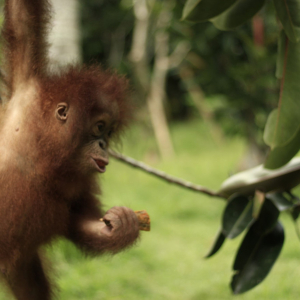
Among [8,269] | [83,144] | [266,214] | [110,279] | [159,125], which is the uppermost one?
[83,144]

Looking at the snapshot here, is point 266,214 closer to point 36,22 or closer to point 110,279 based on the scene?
point 36,22

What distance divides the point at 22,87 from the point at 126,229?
28.4 inches

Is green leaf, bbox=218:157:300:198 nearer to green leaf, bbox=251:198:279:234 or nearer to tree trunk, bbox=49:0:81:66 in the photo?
green leaf, bbox=251:198:279:234

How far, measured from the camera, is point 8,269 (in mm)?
1726

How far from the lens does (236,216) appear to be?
202 cm

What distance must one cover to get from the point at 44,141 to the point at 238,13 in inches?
37.5

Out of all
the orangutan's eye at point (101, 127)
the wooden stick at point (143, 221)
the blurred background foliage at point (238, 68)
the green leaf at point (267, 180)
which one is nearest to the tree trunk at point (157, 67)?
the blurred background foliage at point (238, 68)

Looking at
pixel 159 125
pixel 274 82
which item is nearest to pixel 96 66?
pixel 274 82

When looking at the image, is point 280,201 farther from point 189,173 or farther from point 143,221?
point 189,173

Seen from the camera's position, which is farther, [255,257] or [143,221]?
[255,257]

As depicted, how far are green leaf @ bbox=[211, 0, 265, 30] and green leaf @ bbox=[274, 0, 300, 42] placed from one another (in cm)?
22

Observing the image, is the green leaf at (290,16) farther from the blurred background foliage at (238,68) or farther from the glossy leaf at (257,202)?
the blurred background foliage at (238,68)

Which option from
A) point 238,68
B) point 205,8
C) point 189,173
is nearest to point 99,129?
point 205,8

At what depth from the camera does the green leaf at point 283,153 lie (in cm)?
155
